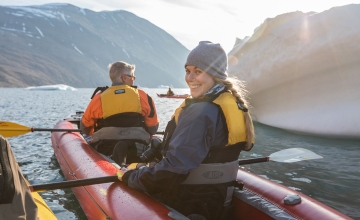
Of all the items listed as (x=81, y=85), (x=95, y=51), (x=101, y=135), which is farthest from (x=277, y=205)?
(x=95, y=51)

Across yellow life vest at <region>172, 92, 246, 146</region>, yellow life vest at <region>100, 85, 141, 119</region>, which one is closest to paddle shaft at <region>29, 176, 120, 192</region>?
yellow life vest at <region>172, 92, 246, 146</region>

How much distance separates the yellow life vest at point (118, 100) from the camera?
13.8 ft

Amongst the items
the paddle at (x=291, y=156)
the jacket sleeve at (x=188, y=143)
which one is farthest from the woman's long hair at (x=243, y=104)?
the paddle at (x=291, y=156)

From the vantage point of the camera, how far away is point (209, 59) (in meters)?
2.35

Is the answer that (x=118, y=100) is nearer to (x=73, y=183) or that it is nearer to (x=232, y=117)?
(x=73, y=183)

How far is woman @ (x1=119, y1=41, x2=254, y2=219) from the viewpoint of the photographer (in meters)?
2.17

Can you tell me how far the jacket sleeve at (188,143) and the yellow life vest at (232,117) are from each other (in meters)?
0.07

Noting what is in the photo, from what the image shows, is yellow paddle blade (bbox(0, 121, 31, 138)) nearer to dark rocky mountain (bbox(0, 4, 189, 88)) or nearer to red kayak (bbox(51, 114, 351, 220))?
red kayak (bbox(51, 114, 351, 220))

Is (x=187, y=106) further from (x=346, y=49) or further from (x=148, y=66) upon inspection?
(x=148, y=66)

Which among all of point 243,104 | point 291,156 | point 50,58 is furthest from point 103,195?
point 50,58

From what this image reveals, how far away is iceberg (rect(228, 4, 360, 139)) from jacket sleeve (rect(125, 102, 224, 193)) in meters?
8.25

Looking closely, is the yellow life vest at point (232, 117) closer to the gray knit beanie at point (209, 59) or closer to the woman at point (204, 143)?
the woman at point (204, 143)

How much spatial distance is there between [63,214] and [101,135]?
1.15m

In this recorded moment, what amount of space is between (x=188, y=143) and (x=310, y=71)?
9317mm
